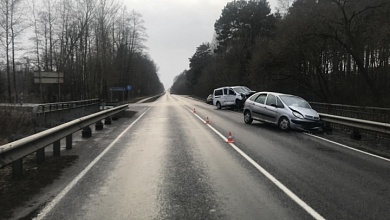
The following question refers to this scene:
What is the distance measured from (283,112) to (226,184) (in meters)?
10.7

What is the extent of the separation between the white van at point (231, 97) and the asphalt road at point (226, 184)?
73.1ft

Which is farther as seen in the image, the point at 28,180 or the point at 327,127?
the point at 327,127

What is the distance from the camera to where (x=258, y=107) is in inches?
764

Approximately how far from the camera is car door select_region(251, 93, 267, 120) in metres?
19.2

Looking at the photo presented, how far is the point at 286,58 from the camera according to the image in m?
32.9

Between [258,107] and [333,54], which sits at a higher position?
[333,54]

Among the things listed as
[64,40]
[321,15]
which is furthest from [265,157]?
[64,40]

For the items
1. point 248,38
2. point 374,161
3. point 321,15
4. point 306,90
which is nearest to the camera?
point 374,161

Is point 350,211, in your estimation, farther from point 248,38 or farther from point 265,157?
point 248,38

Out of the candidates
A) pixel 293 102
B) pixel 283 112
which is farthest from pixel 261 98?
pixel 283 112

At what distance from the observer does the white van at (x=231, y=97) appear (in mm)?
34719

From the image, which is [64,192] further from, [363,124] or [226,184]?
[363,124]

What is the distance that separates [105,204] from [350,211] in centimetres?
354

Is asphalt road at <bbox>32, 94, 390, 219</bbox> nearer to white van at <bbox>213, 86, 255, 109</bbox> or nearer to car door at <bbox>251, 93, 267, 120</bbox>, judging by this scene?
car door at <bbox>251, 93, 267, 120</bbox>
